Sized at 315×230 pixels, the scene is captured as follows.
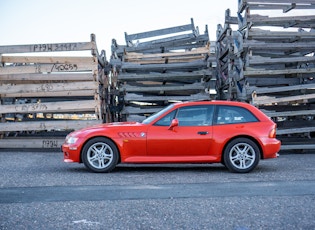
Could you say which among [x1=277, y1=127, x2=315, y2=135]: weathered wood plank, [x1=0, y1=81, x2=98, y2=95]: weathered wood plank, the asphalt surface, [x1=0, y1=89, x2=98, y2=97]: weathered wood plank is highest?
[x1=0, y1=81, x2=98, y2=95]: weathered wood plank

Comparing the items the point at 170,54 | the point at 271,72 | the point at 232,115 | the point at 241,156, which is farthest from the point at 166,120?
the point at 170,54

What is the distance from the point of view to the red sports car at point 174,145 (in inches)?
357

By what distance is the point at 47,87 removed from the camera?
13.6 metres

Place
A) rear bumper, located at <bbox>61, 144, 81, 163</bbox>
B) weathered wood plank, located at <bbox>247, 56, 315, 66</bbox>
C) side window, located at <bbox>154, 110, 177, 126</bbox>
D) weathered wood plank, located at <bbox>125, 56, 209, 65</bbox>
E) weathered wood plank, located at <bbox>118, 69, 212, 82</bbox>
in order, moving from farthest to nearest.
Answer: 1. weathered wood plank, located at <bbox>125, 56, 209, 65</bbox>
2. weathered wood plank, located at <bbox>118, 69, 212, 82</bbox>
3. weathered wood plank, located at <bbox>247, 56, 315, 66</bbox>
4. side window, located at <bbox>154, 110, 177, 126</bbox>
5. rear bumper, located at <bbox>61, 144, 81, 163</bbox>

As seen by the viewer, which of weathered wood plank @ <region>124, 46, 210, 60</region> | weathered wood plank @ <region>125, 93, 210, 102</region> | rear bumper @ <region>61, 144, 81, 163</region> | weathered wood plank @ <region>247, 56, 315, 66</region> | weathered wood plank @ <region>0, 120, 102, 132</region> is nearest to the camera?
rear bumper @ <region>61, 144, 81, 163</region>

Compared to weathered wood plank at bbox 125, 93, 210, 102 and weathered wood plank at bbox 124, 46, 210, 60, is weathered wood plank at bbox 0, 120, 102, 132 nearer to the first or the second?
weathered wood plank at bbox 125, 93, 210, 102

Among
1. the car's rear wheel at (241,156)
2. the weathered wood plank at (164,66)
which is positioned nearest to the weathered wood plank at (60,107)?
the weathered wood plank at (164,66)

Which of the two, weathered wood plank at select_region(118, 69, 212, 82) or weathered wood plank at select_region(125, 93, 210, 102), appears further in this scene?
weathered wood plank at select_region(118, 69, 212, 82)

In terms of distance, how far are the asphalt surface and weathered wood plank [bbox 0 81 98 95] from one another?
13.1 ft

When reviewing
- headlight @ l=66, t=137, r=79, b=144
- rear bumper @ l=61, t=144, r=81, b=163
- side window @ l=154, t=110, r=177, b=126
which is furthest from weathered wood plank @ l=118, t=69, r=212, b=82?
rear bumper @ l=61, t=144, r=81, b=163

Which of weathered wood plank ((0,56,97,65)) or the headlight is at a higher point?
weathered wood plank ((0,56,97,65))

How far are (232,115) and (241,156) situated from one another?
85 centimetres

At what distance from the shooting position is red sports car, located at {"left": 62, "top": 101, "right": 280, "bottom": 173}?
9.07 m

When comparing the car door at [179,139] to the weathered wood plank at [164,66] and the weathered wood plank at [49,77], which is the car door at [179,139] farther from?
the weathered wood plank at [164,66]
